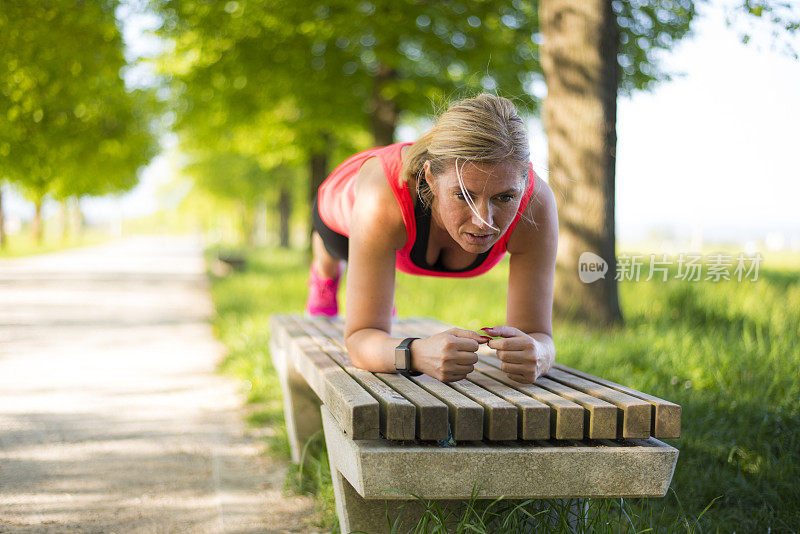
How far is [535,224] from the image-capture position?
251 cm

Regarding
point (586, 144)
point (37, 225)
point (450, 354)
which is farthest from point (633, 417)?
point (37, 225)

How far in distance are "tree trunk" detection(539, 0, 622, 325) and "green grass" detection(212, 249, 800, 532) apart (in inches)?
12.9

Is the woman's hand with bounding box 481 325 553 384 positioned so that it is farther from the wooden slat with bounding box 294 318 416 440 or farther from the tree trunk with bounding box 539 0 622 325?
the tree trunk with bounding box 539 0 622 325

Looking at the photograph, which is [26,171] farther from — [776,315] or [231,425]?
[776,315]

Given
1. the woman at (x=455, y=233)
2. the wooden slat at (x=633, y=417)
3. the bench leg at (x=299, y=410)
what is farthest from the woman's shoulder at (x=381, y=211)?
the bench leg at (x=299, y=410)

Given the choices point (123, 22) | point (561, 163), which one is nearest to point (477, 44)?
point (123, 22)

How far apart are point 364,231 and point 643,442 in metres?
1.12

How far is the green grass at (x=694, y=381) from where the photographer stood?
2.63 metres

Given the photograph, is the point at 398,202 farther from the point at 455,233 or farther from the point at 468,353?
the point at 468,353

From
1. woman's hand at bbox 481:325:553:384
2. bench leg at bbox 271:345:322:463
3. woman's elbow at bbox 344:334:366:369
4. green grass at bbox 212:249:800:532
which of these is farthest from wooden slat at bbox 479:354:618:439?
bench leg at bbox 271:345:322:463

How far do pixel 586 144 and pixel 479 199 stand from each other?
3567 millimetres

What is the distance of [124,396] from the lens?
4.69 m

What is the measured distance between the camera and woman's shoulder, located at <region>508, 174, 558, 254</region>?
8.24 ft

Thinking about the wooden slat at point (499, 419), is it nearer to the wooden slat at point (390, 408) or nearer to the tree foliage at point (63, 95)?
the wooden slat at point (390, 408)
